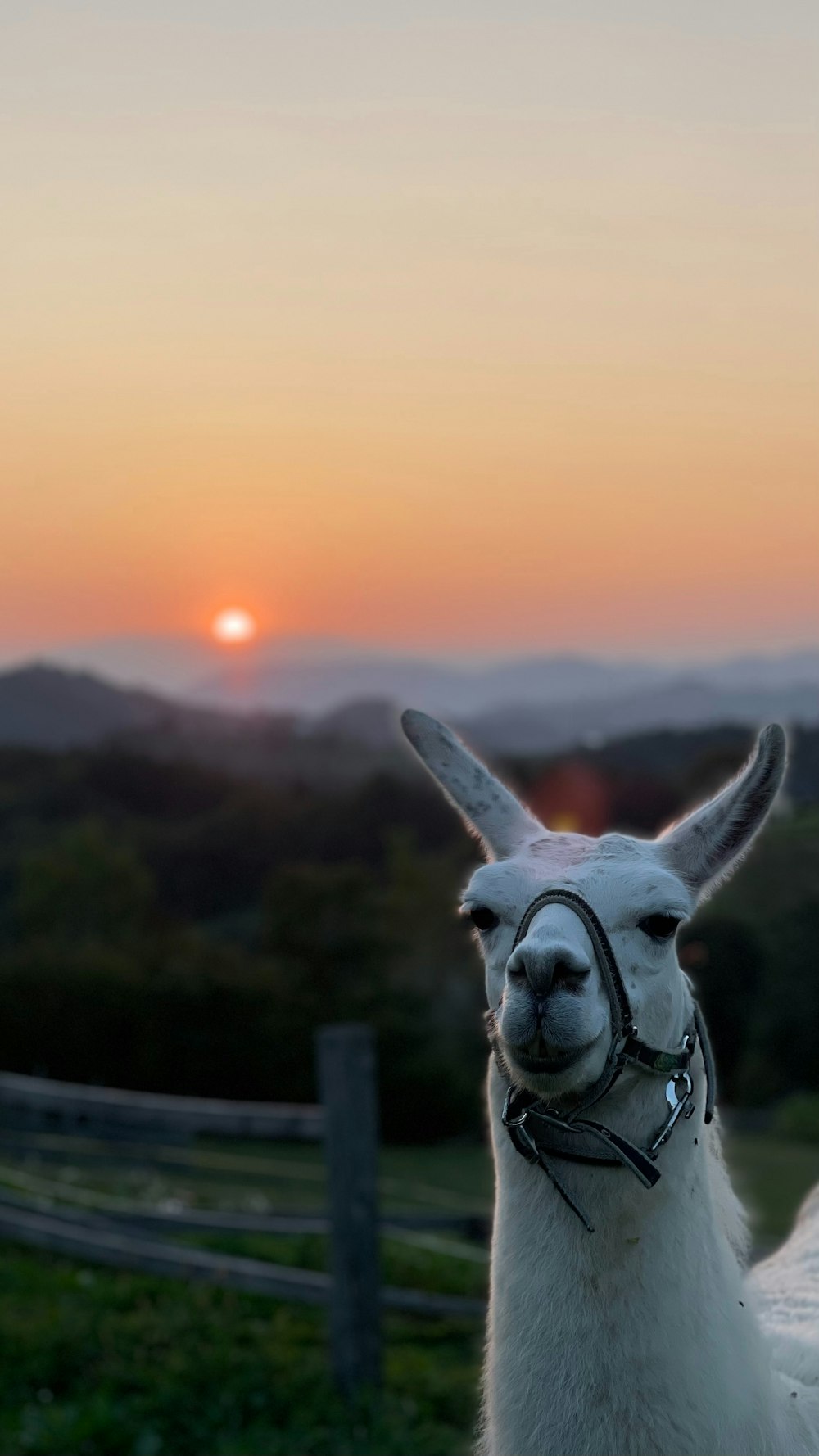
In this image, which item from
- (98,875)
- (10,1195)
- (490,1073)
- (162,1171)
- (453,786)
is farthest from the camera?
(98,875)

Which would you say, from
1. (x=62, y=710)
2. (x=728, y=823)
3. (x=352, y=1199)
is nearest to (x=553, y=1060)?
(x=728, y=823)

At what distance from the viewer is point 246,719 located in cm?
3803

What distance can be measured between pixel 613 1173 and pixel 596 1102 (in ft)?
0.43

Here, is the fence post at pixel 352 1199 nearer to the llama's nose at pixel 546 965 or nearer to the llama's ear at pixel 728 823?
the llama's ear at pixel 728 823

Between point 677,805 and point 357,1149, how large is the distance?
47.6 ft

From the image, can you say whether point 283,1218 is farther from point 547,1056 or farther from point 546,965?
point 546,965

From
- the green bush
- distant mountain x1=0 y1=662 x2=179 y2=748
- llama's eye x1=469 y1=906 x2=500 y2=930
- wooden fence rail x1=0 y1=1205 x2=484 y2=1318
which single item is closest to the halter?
llama's eye x1=469 y1=906 x2=500 y2=930

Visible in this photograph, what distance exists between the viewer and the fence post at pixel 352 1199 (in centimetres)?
598

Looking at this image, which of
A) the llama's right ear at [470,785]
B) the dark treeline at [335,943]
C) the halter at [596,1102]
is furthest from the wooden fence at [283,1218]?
the dark treeline at [335,943]

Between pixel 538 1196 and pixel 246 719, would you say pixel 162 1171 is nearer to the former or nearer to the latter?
pixel 538 1196

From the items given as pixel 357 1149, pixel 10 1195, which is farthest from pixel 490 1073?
pixel 10 1195

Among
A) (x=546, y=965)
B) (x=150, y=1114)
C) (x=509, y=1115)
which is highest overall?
(x=150, y=1114)

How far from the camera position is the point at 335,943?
62.6 ft

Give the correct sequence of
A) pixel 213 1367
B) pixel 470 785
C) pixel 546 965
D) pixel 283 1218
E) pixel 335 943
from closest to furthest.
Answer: pixel 546 965
pixel 470 785
pixel 213 1367
pixel 283 1218
pixel 335 943
